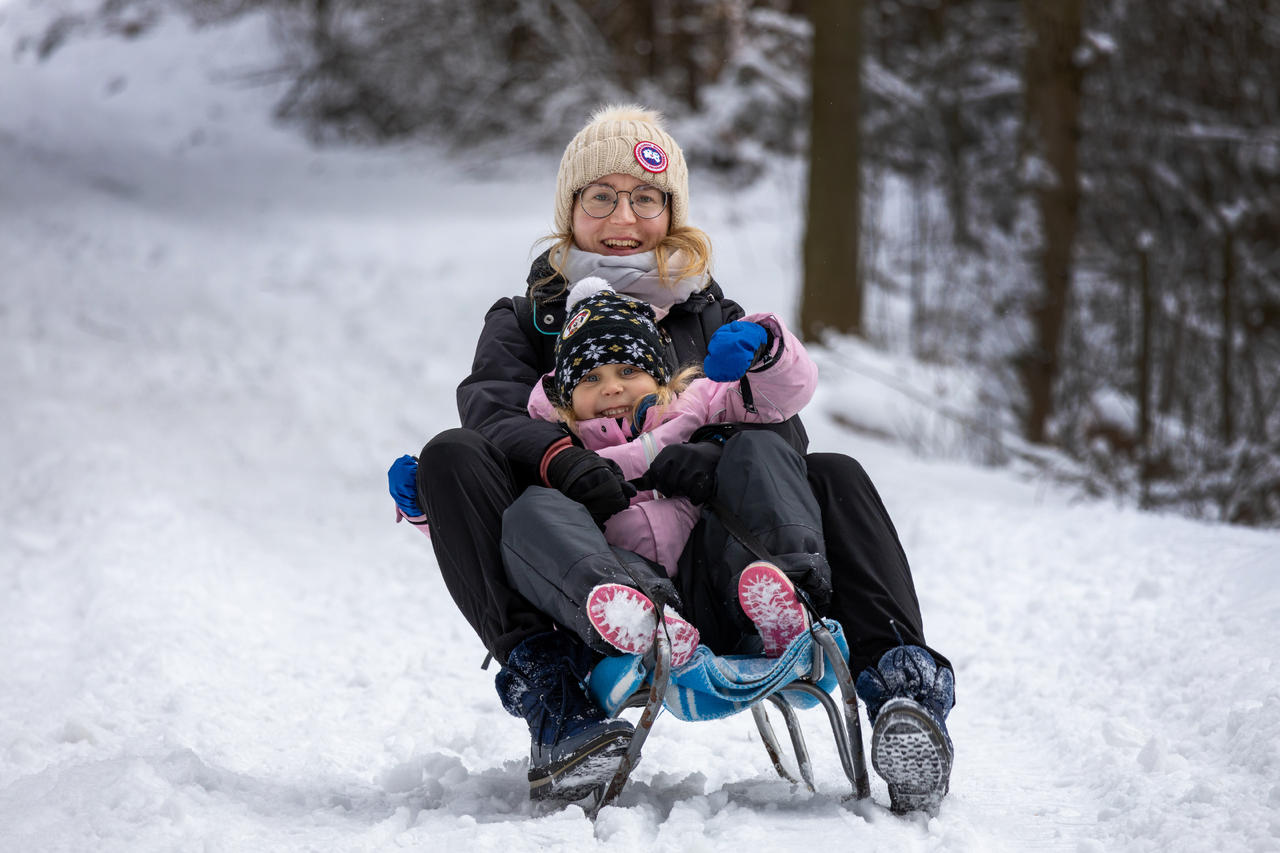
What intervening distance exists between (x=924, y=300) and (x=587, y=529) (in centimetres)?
866

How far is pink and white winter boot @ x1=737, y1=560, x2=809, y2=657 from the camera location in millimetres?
2375

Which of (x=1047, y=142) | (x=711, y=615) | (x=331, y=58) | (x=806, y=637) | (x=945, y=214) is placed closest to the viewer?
(x=806, y=637)

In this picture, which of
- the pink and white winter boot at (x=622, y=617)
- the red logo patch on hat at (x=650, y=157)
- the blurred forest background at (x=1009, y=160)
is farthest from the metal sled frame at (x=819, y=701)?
the blurred forest background at (x=1009, y=160)

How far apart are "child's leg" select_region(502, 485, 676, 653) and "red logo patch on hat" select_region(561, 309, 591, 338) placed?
44 cm

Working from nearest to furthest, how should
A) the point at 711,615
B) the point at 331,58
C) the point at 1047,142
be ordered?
the point at 711,615 < the point at 1047,142 < the point at 331,58

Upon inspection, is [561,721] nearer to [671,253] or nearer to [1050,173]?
[671,253]

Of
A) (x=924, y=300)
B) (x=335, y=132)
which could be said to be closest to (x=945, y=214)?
(x=924, y=300)

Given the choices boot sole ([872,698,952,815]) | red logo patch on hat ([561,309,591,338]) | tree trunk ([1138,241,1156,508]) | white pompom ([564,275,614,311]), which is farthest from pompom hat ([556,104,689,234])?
tree trunk ([1138,241,1156,508])

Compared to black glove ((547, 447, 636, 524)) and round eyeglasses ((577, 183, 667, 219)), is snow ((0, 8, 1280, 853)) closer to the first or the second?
black glove ((547, 447, 636, 524))

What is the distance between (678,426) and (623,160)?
711 mm

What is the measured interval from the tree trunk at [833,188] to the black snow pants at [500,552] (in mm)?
6353

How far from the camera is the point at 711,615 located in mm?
2602

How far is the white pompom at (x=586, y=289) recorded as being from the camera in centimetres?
289

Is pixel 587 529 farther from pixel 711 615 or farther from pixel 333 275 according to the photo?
pixel 333 275
